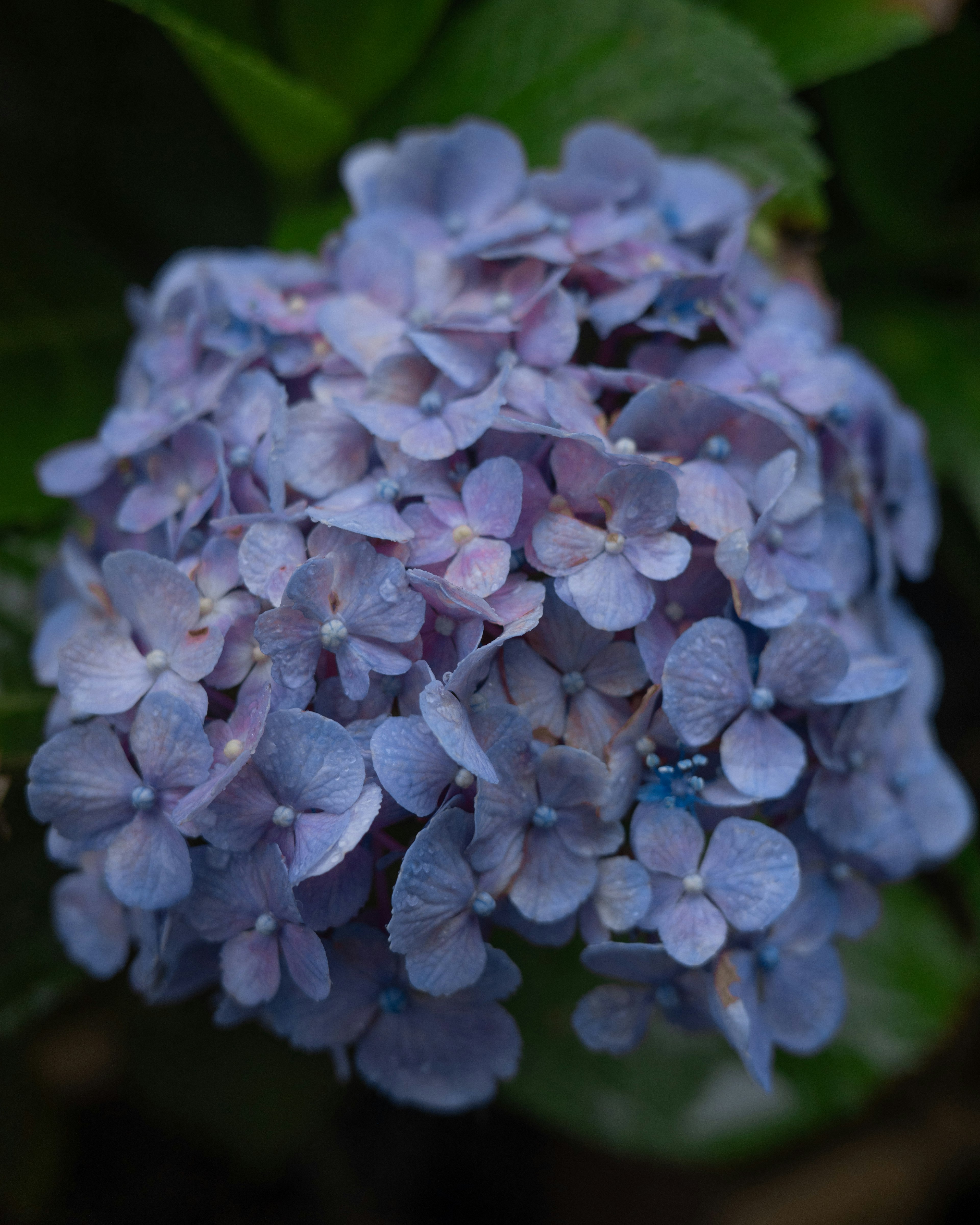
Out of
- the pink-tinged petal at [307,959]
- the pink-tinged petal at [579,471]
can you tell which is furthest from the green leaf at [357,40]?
the pink-tinged petal at [307,959]

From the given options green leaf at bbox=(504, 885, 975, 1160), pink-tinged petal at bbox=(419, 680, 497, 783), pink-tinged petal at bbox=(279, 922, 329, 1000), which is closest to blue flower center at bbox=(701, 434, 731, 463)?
pink-tinged petal at bbox=(419, 680, 497, 783)

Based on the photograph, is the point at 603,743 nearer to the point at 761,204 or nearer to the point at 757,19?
the point at 761,204

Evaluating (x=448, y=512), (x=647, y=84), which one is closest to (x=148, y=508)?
(x=448, y=512)

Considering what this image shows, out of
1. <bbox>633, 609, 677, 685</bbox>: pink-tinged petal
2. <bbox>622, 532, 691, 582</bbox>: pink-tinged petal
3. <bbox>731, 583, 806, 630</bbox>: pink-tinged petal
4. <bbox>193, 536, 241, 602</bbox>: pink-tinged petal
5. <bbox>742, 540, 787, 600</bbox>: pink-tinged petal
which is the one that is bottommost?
<bbox>731, 583, 806, 630</bbox>: pink-tinged petal

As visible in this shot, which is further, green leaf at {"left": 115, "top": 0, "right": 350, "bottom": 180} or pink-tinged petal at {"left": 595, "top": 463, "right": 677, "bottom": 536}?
green leaf at {"left": 115, "top": 0, "right": 350, "bottom": 180}

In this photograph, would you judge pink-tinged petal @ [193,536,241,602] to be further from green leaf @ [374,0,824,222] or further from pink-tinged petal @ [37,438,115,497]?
green leaf @ [374,0,824,222]

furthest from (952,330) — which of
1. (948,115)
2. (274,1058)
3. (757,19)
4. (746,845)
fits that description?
(274,1058)
